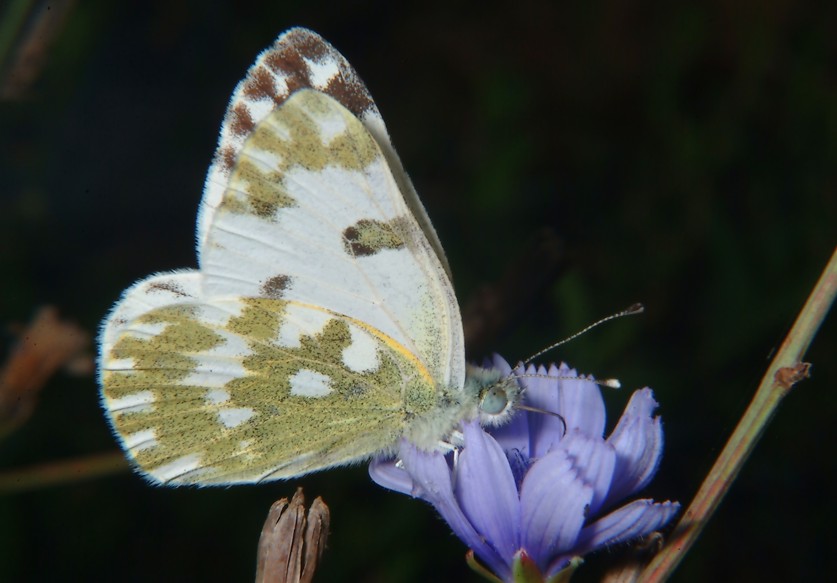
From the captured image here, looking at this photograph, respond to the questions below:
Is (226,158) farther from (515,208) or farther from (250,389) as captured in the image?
(515,208)

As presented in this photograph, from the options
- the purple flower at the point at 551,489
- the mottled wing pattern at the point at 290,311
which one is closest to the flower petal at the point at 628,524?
the purple flower at the point at 551,489

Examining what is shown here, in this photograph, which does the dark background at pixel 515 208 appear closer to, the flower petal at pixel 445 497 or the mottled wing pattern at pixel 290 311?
the mottled wing pattern at pixel 290 311

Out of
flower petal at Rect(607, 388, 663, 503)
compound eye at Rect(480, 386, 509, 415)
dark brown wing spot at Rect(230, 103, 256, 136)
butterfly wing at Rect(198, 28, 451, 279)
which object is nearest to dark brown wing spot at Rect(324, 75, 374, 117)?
butterfly wing at Rect(198, 28, 451, 279)

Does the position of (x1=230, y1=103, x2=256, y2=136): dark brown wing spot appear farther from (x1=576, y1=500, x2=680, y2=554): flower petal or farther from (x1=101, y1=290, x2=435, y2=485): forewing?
(x1=576, y1=500, x2=680, y2=554): flower petal

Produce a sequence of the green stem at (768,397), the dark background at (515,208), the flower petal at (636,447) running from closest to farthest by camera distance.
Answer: the green stem at (768,397) → the flower petal at (636,447) → the dark background at (515,208)

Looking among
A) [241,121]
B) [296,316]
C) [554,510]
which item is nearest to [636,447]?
[554,510]

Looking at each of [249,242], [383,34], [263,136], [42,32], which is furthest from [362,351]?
[383,34]
